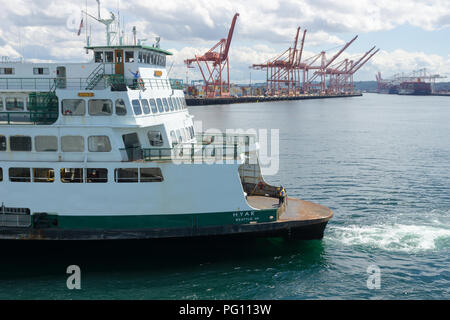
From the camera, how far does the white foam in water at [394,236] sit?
714 inches

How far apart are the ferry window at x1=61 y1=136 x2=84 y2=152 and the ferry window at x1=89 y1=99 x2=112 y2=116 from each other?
106cm

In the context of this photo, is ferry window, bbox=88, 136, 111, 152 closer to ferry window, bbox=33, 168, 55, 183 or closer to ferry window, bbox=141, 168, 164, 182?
ferry window, bbox=141, 168, 164, 182

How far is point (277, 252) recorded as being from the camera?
57.8 feet

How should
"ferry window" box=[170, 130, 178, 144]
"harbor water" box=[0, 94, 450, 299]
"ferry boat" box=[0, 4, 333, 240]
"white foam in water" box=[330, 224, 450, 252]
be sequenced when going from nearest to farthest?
"harbor water" box=[0, 94, 450, 299] → "ferry boat" box=[0, 4, 333, 240] → "ferry window" box=[170, 130, 178, 144] → "white foam in water" box=[330, 224, 450, 252]

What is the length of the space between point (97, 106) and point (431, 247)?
14.1m

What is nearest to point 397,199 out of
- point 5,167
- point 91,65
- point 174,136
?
point 174,136

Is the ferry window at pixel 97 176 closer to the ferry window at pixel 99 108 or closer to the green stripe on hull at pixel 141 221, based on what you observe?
the green stripe on hull at pixel 141 221

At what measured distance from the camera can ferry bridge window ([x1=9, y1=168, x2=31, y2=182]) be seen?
1611cm

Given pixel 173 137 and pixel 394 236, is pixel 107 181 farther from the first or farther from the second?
pixel 394 236

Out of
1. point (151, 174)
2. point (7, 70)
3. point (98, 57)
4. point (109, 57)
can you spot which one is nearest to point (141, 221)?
point (151, 174)

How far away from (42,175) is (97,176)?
2.00m

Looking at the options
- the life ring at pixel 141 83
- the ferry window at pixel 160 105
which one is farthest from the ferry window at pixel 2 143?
the ferry window at pixel 160 105

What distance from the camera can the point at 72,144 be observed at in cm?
1614

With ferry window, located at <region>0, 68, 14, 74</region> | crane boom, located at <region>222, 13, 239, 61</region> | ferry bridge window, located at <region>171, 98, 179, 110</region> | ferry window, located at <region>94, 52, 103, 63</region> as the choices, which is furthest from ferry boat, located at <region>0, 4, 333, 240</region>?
crane boom, located at <region>222, 13, 239, 61</region>
